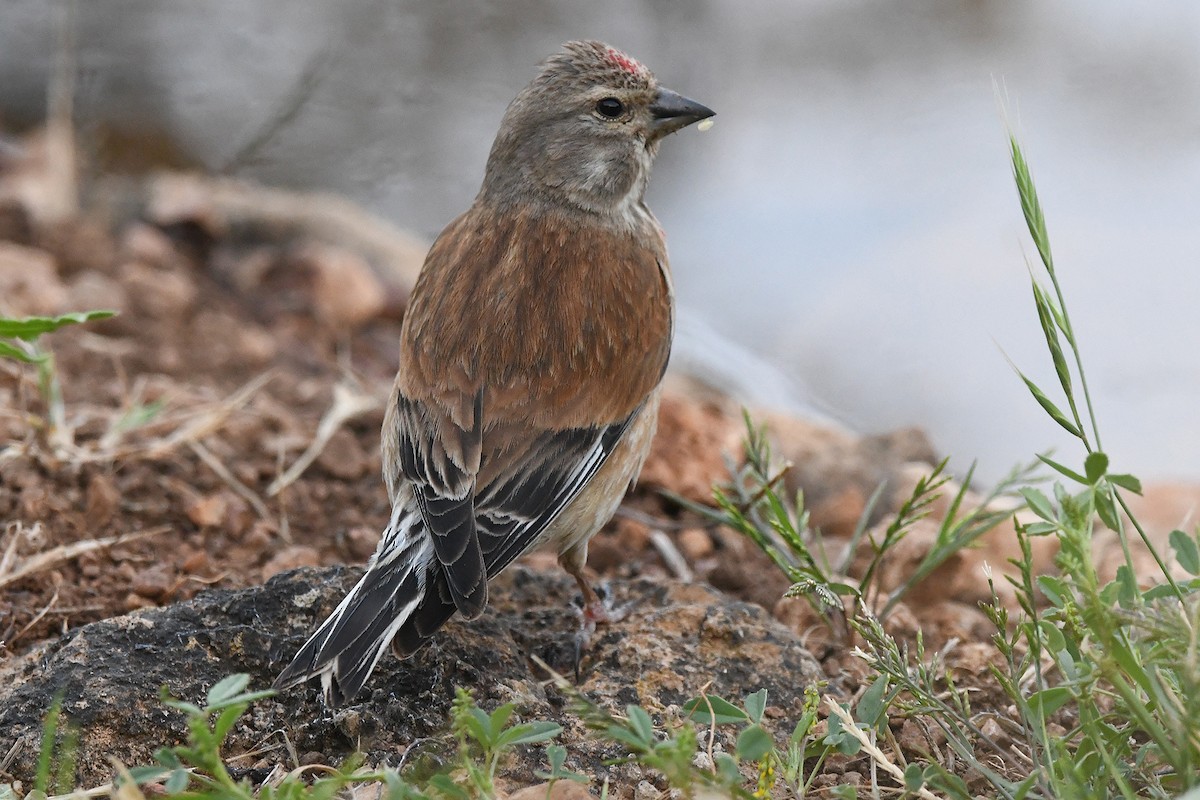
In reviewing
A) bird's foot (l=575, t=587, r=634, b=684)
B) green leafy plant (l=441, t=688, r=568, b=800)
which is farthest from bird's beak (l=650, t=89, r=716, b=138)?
green leafy plant (l=441, t=688, r=568, b=800)

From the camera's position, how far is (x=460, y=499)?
128 inches

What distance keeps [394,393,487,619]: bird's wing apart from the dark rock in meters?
0.18

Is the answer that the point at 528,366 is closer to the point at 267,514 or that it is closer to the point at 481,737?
the point at 267,514

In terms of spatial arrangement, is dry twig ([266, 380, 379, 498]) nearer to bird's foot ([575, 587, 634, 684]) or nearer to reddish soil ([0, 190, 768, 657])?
reddish soil ([0, 190, 768, 657])

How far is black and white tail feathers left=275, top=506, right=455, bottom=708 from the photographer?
2.68 metres

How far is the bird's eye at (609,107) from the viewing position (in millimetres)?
4293

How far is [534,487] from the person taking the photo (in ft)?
11.1

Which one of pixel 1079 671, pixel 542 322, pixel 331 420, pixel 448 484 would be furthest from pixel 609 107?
pixel 1079 671

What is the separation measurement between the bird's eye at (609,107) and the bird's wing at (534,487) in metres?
1.15

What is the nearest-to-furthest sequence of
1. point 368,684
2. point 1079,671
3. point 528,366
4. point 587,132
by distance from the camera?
1. point 1079,671
2. point 368,684
3. point 528,366
4. point 587,132

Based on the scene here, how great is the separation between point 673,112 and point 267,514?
1749 mm

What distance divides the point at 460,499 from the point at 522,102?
162 centimetres

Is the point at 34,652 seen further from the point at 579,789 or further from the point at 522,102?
the point at 522,102

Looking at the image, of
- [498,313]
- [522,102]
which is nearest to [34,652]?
[498,313]
